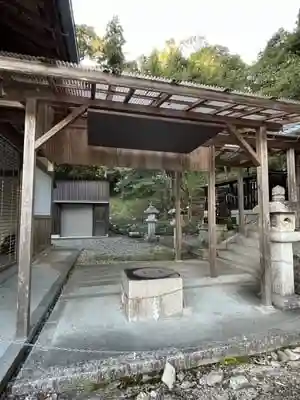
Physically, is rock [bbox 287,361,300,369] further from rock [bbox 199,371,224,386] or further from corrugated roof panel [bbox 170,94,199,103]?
corrugated roof panel [bbox 170,94,199,103]

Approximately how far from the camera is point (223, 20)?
74.5ft

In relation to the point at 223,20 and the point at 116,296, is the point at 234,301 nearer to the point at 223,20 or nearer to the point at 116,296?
the point at 116,296

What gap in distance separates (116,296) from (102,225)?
58.4ft

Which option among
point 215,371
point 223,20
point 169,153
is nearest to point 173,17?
point 223,20

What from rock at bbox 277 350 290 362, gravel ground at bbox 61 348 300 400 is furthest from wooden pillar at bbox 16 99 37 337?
rock at bbox 277 350 290 362

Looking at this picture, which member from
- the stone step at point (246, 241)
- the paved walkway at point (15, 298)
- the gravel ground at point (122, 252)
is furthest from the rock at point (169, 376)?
the gravel ground at point (122, 252)

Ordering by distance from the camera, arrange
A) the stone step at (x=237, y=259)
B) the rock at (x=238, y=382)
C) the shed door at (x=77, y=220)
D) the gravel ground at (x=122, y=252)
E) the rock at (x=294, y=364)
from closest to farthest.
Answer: the rock at (x=238, y=382)
the rock at (x=294, y=364)
the stone step at (x=237, y=259)
the gravel ground at (x=122, y=252)
the shed door at (x=77, y=220)

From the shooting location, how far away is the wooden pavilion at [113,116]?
3.13 meters

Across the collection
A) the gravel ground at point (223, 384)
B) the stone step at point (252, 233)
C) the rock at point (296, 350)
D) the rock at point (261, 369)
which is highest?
the stone step at point (252, 233)

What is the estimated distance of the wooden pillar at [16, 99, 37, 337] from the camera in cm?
314

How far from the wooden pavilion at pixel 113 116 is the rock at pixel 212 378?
Result: 1.98 m

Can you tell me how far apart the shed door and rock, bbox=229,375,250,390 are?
65.6 ft

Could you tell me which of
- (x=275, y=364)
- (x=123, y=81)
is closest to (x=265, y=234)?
(x=275, y=364)

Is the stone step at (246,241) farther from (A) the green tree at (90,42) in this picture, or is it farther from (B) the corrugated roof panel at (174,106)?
(A) the green tree at (90,42)
